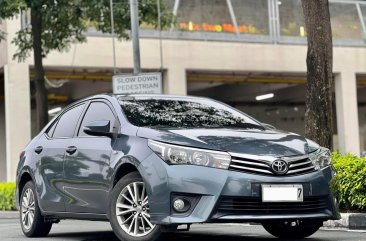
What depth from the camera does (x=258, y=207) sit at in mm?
6723

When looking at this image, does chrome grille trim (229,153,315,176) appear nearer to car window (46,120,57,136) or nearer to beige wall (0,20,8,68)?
car window (46,120,57,136)

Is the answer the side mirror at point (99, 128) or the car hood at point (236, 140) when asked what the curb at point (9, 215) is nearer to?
the side mirror at point (99, 128)

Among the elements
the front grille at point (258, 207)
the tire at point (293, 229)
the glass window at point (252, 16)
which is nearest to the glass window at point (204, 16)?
the glass window at point (252, 16)

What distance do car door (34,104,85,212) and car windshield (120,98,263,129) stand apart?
0.86 metres

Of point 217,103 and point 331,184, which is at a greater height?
point 217,103

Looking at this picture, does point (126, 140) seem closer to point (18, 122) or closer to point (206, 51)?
point (18, 122)

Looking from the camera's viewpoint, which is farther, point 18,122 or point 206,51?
point 206,51

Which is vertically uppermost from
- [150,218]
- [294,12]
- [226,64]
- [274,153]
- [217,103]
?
[294,12]

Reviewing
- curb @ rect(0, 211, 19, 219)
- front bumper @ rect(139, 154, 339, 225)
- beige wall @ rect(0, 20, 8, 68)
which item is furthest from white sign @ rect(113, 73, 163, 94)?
beige wall @ rect(0, 20, 8, 68)

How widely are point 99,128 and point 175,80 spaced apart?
18652mm

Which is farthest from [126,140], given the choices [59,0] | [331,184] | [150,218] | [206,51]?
[206,51]

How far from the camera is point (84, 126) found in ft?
26.5

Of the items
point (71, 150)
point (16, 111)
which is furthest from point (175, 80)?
point (71, 150)

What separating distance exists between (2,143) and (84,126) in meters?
22.3
